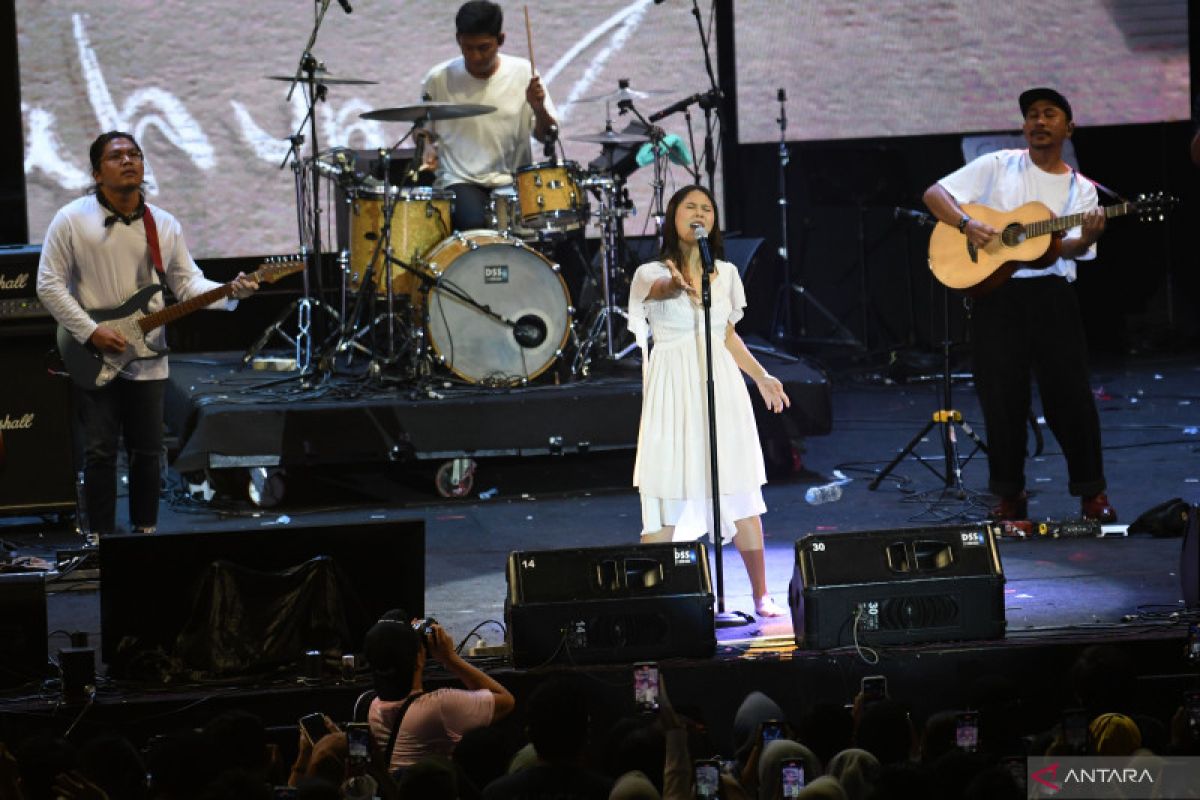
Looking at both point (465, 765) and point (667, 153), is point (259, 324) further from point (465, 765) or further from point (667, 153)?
point (465, 765)

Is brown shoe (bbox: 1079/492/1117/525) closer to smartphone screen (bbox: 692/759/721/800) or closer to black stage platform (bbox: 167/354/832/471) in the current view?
black stage platform (bbox: 167/354/832/471)

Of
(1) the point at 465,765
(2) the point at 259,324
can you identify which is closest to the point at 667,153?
(2) the point at 259,324

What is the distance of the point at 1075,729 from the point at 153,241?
5609 mm

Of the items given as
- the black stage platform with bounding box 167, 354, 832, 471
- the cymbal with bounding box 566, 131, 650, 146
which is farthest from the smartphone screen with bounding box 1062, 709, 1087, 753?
the cymbal with bounding box 566, 131, 650, 146

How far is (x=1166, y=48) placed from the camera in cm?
1513

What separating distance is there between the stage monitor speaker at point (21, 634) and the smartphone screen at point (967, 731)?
3.48 metres

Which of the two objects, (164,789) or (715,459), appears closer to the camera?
(164,789)

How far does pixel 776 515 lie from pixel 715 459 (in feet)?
9.48

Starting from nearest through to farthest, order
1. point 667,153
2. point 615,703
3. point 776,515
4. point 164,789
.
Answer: point 164,789 → point 615,703 → point 776,515 → point 667,153


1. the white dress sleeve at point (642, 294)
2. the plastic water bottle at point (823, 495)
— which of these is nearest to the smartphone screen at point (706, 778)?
the white dress sleeve at point (642, 294)

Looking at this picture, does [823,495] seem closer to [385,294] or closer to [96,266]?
[385,294]

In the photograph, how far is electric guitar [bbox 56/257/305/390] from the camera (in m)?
8.80

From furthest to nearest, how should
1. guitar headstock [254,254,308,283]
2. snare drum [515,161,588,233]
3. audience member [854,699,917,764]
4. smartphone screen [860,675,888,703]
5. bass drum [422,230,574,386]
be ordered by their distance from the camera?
snare drum [515,161,588,233]
bass drum [422,230,574,386]
guitar headstock [254,254,308,283]
smartphone screen [860,675,888,703]
audience member [854,699,917,764]

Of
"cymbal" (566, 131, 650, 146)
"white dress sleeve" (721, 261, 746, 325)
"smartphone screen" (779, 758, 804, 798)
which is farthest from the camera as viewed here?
"cymbal" (566, 131, 650, 146)
